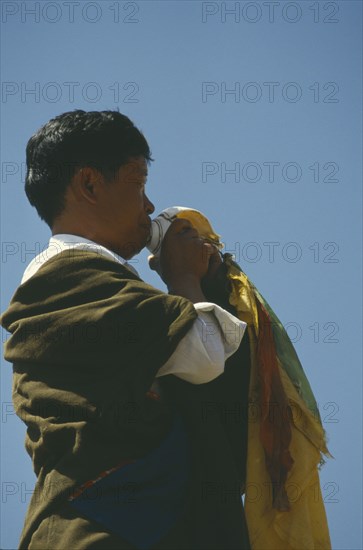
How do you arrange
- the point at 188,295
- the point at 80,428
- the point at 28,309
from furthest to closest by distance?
the point at 188,295 < the point at 28,309 < the point at 80,428

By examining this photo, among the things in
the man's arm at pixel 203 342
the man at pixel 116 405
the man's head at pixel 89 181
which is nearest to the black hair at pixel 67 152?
the man's head at pixel 89 181

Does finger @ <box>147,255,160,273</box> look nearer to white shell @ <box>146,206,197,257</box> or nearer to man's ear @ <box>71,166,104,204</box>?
white shell @ <box>146,206,197,257</box>

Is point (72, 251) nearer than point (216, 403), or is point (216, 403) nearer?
point (72, 251)

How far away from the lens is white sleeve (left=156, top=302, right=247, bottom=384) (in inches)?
108

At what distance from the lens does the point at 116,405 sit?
2662 mm

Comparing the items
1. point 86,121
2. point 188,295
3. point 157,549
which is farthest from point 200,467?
point 86,121

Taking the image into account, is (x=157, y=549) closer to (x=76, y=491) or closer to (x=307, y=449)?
(x=76, y=491)

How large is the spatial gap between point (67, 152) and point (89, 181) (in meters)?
0.13

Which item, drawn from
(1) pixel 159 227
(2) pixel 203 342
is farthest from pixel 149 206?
(2) pixel 203 342

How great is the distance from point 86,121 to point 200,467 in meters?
1.30

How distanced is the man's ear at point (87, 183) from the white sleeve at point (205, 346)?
0.62 m

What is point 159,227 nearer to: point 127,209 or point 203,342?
point 127,209

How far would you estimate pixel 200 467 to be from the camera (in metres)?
2.91

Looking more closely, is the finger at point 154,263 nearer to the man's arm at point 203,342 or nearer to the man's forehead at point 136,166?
the man's arm at point 203,342
